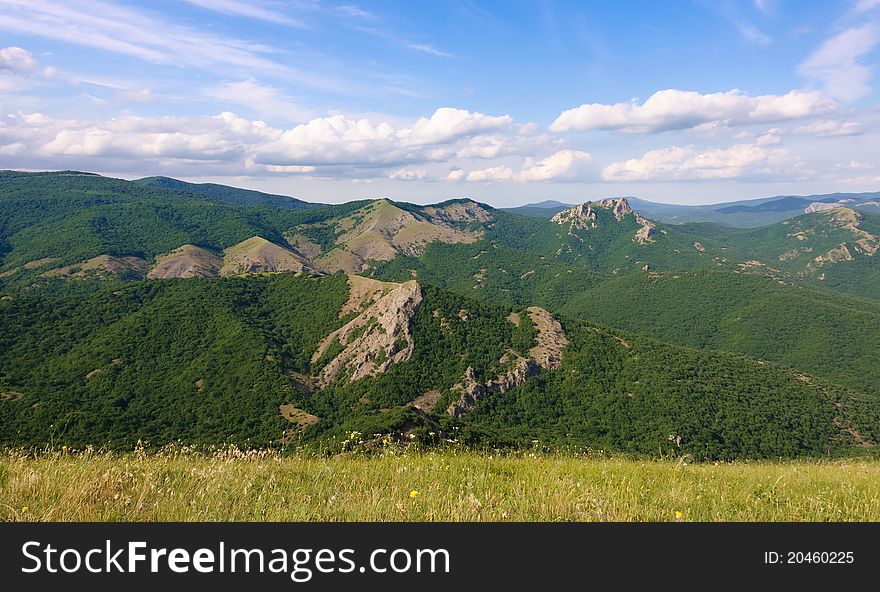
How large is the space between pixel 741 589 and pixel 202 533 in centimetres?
591

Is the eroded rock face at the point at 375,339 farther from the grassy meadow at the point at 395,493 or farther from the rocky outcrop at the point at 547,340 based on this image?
the grassy meadow at the point at 395,493

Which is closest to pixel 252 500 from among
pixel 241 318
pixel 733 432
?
pixel 733 432

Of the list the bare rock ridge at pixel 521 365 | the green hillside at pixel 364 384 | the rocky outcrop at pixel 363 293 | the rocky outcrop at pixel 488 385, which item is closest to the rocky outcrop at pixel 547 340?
the bare rock ridge at pixel 521 365

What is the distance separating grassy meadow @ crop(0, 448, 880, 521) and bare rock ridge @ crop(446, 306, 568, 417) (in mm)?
106869

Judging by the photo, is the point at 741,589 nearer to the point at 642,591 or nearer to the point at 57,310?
the point at 642,591

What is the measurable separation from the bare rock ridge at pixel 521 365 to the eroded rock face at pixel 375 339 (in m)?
21.7

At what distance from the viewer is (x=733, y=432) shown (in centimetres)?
9838

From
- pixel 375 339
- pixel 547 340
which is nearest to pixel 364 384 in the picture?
pixel 375 339

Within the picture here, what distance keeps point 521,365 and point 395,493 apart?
12749cm

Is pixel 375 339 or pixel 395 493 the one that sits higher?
pixel 395 493

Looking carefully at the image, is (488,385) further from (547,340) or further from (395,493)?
(395,493)

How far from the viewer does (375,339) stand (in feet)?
443

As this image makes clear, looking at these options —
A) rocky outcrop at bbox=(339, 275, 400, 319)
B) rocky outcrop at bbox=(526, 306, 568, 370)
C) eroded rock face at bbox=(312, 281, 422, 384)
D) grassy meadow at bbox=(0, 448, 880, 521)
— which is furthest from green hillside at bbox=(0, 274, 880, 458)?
grassy meadow at bbox=(0, 448, 880, 521)

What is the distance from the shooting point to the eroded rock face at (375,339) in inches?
5103
